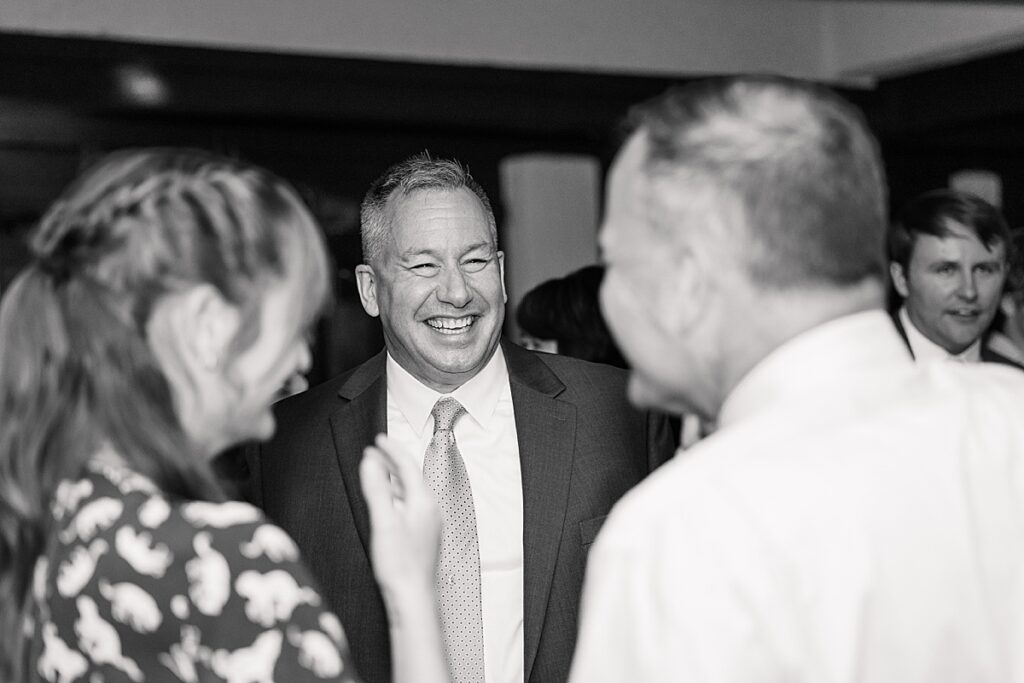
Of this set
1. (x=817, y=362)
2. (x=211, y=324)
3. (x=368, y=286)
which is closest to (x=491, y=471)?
(x=368, y=286)

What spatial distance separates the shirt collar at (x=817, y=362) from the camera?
1.26 metres

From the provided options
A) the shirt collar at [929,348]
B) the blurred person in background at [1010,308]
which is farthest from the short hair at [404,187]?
the shirt collar at [929,348]

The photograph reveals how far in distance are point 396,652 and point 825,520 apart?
648 millimetres

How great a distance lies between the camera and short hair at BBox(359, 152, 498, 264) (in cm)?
275

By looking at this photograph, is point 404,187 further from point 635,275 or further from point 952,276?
point 952,276

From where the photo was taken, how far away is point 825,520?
117cm

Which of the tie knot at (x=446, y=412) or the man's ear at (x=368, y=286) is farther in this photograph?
the man's ear at (x=368, y=286)

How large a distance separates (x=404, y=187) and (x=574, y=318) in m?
0.89

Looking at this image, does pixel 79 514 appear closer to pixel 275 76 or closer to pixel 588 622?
pixel 588 622

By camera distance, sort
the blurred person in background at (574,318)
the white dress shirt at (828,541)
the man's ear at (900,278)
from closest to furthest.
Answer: the white dress shirt at (828,541), the blurred person in background at (574,318), the man's ear at (900,278)

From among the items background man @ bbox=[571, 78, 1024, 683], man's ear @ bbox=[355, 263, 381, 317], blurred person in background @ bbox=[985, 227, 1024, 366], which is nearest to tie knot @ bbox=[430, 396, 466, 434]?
man's ear @ bbox=[355, 263, 381, 317]

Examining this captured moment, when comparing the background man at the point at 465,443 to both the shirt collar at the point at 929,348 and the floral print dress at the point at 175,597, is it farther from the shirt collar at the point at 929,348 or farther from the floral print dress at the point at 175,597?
the shirt collar at the point at 929,348

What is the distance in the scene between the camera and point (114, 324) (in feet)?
4.46

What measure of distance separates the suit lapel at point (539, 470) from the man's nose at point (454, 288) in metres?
0.20
